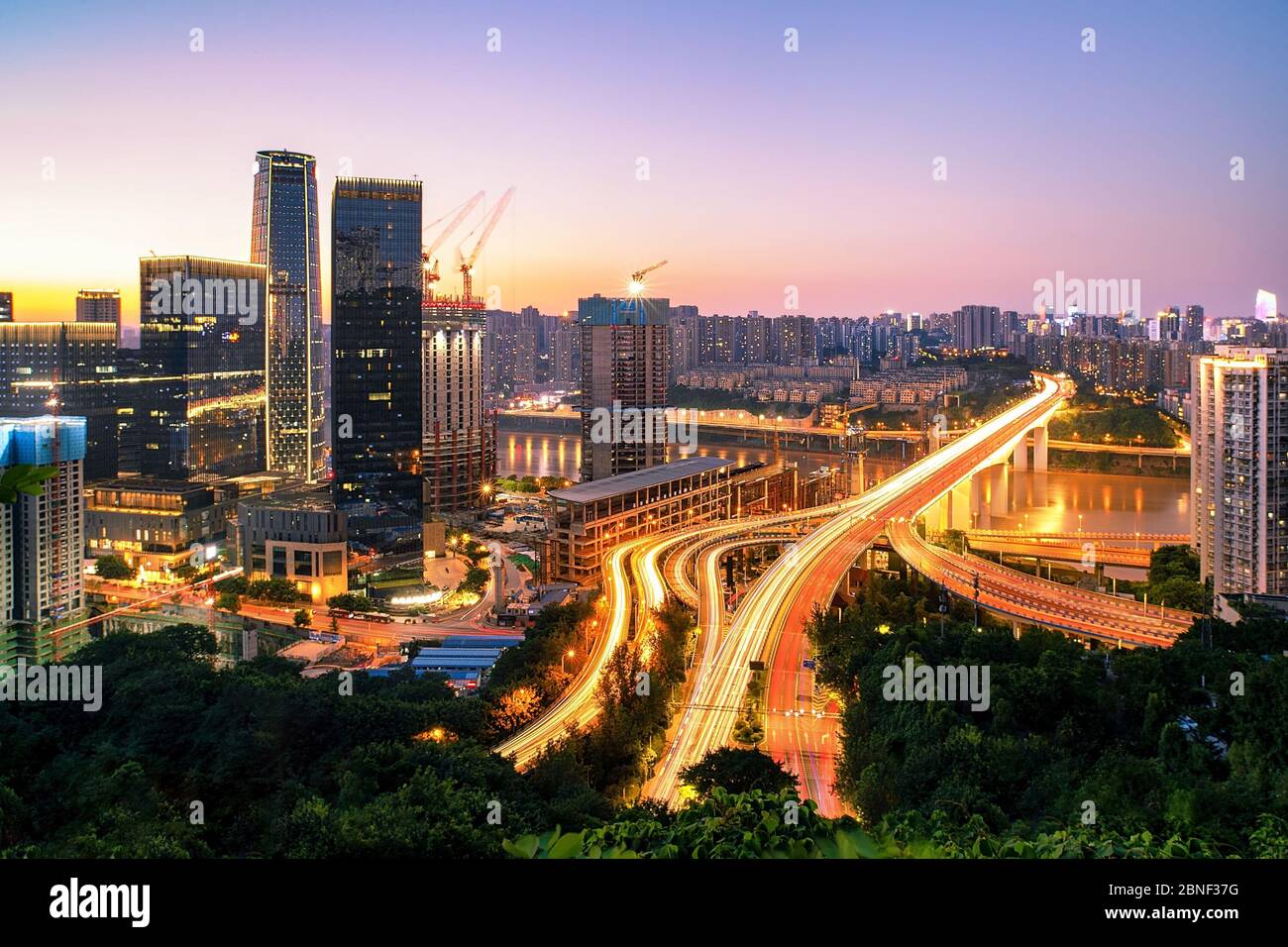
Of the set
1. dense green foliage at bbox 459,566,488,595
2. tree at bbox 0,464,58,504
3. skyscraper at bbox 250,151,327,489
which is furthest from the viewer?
skyscraper at bbox 250,151,327,489

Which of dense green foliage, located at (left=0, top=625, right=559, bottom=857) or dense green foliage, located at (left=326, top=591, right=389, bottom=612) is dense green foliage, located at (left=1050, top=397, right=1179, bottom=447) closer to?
→ dense green foliage, located at (left=326, top=591, right=389, bottom=612)

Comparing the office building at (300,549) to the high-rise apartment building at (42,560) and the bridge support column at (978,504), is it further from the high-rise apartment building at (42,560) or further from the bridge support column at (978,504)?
the bridge support column at (978,504)

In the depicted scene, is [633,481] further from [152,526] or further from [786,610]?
[152,526]

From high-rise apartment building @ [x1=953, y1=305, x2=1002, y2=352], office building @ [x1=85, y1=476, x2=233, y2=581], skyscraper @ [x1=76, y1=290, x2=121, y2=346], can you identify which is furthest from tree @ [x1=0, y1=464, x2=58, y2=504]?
high-rise apartment building @ [x1=953, y1=305, x2=1002, y2=352]

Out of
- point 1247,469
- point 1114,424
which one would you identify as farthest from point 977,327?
point 1247,469

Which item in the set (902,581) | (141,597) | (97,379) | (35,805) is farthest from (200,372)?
(35,805)

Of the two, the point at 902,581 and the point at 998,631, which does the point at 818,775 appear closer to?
the point at 998,631
